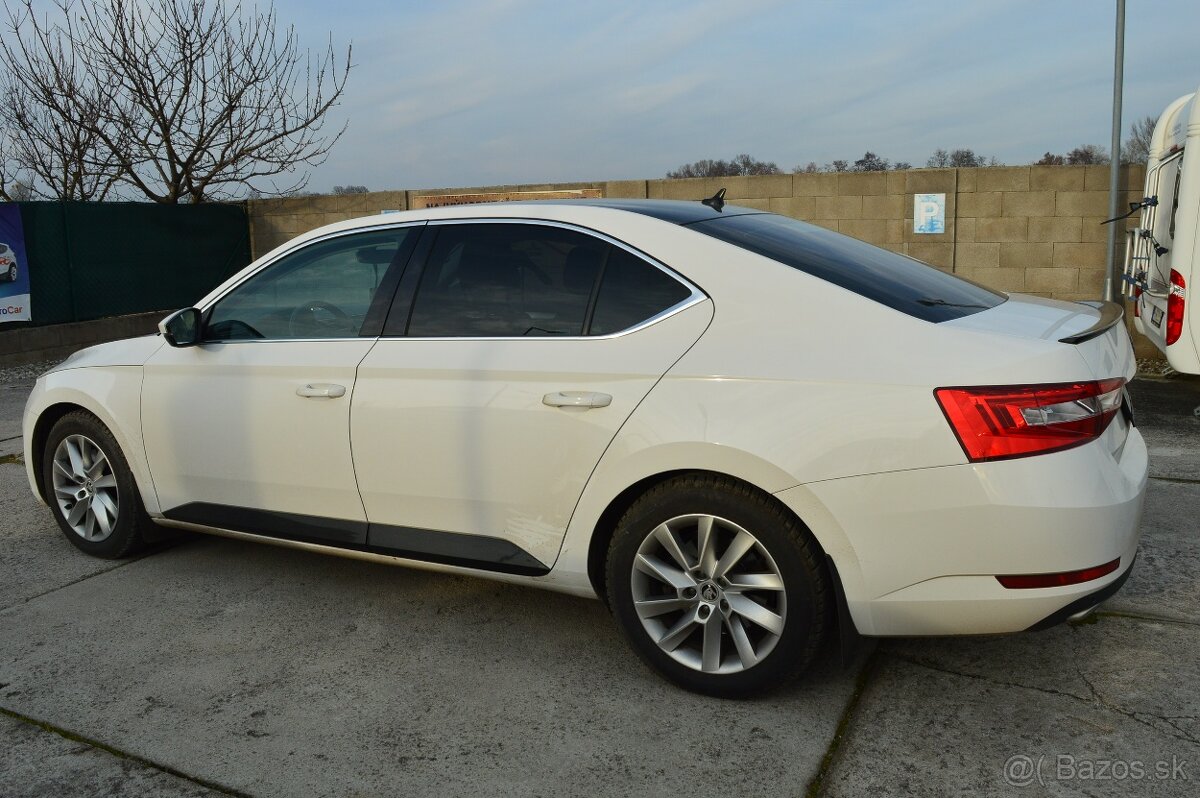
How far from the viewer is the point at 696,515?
3.10 meters

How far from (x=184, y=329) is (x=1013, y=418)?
3.29 metres

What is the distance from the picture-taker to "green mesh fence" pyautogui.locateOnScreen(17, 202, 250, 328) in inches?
479

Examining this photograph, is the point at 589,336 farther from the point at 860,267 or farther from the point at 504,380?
the point at 860,267

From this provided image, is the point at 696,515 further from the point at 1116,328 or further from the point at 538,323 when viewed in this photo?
the point at 1116,328

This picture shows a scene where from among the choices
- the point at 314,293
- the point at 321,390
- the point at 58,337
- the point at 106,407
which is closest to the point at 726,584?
the point at 321,390

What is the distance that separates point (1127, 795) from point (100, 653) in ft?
11.1

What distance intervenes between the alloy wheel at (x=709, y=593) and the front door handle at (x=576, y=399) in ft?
1.43

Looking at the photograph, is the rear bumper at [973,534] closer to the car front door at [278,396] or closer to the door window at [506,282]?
the door window at [506,282]

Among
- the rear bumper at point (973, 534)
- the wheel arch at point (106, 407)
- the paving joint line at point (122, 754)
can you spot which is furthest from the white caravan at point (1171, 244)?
the paving joint line at point (122, 754)

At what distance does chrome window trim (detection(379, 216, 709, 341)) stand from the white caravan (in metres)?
5.37

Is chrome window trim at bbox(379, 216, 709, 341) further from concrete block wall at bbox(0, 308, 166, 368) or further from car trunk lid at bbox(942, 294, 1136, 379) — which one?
concrete block wall at bbox(0, 308, 166, 368)

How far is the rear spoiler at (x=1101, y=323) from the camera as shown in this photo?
2.94 meters

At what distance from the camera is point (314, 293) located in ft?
13.6

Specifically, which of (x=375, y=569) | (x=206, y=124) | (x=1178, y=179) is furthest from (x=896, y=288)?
(x=206, y=124)
